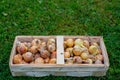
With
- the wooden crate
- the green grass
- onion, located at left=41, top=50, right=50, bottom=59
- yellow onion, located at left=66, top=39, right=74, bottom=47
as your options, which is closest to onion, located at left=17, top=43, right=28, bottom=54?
the wooden crate

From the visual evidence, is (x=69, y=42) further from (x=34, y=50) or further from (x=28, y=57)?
(x=28, y=57)

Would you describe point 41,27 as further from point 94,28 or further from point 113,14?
point 113,14

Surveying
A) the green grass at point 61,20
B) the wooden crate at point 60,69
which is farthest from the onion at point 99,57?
the green grass at point 61,20

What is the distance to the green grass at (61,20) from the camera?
15.2ft

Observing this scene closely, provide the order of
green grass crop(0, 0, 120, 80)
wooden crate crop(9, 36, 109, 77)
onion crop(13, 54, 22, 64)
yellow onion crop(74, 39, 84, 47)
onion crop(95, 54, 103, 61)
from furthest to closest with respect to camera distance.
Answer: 1. green grass crop(0, 0, 120, 80)
2. yellow onion crop(74, 39, 84, 47)
3. onion crop(95, 54, 103, 61)
4. onion crop(13, 54, 22, 64)
5. wooden crate crop(9, 36, 109, 77)

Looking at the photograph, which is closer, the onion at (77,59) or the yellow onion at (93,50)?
the onion at (77,59)

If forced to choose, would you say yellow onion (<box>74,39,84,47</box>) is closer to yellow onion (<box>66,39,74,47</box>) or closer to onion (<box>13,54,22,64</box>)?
yellow onion (<box>66,39,74,47</box>)

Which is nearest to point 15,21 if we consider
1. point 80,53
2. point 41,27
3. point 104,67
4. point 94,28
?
point 41,27

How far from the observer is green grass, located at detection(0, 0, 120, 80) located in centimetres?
462

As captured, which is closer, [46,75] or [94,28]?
[46,75]

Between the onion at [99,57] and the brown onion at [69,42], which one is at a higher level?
the brown onion at [69,42]

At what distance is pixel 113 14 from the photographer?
5344mm

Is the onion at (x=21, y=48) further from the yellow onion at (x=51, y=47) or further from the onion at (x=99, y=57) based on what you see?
the onion at (x=99, y=57)

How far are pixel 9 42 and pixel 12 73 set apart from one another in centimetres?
90
